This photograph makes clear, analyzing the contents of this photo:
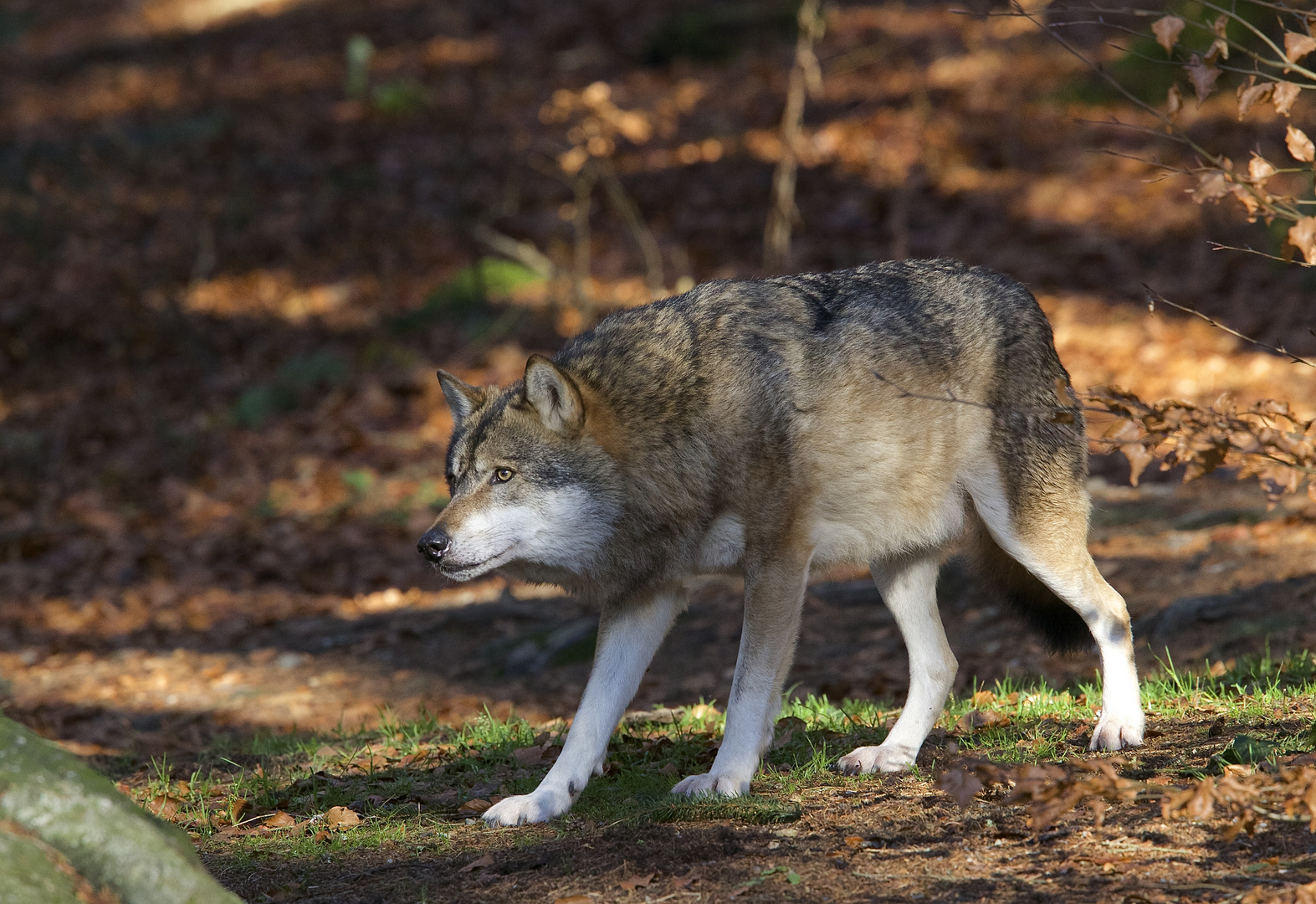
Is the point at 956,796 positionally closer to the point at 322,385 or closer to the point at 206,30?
the point at 322,385

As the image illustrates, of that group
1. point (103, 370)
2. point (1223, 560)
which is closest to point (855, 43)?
point (103, 370)

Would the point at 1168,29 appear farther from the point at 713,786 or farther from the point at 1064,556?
the point at 713,786

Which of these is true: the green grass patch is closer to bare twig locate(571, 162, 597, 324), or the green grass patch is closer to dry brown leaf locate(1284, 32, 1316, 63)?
dry brown leaf locate(1284, 32, 1316, 63)

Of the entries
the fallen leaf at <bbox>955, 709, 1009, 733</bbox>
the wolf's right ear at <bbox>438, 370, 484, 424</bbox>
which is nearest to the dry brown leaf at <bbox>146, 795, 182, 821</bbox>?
the wolf's right ear at <bbox>438, 370, 484, 424</bbox>

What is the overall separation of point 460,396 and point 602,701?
1.38 m

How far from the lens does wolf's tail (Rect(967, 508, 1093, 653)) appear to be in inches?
212

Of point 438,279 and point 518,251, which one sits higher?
point 518,251

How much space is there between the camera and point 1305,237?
10.4 feet

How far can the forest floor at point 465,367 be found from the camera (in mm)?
4215

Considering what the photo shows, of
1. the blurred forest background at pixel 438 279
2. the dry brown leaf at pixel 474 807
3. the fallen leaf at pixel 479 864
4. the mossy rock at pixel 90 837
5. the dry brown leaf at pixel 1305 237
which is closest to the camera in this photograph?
the mossy rock at pixel 90 837

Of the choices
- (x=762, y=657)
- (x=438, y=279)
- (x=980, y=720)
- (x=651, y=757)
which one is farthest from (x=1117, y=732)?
(x=438, y=279)

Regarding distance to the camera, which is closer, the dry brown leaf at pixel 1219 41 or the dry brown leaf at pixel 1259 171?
the dry brown leaf at pixel 1219 41

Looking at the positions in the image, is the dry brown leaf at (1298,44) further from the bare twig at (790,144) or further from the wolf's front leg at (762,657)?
the bare twig at (790,144)

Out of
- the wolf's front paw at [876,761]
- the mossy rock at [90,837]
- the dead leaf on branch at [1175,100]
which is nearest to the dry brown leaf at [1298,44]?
the dead leaf on branch at [1175,100]
